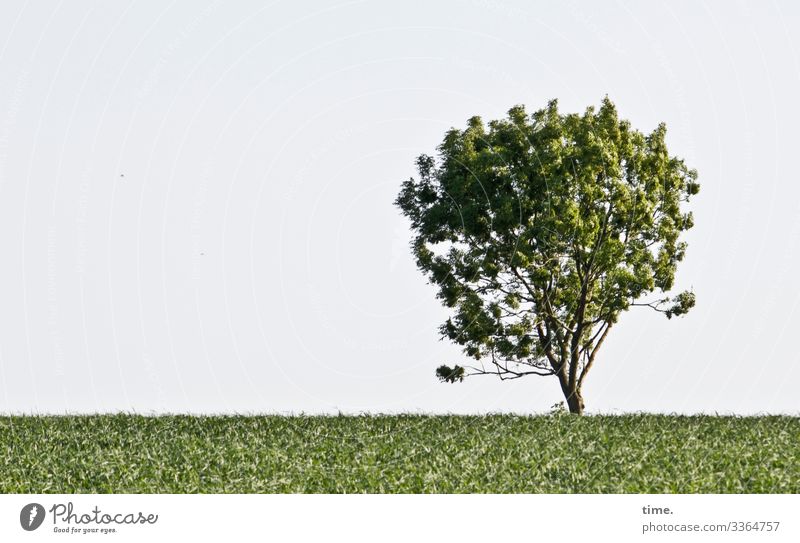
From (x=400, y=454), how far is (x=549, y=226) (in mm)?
9161

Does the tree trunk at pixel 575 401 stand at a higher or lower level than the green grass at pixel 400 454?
higher

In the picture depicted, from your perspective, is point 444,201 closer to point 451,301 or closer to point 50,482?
point 451,301

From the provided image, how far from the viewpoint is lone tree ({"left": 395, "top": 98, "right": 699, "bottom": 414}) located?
78.7 feet
